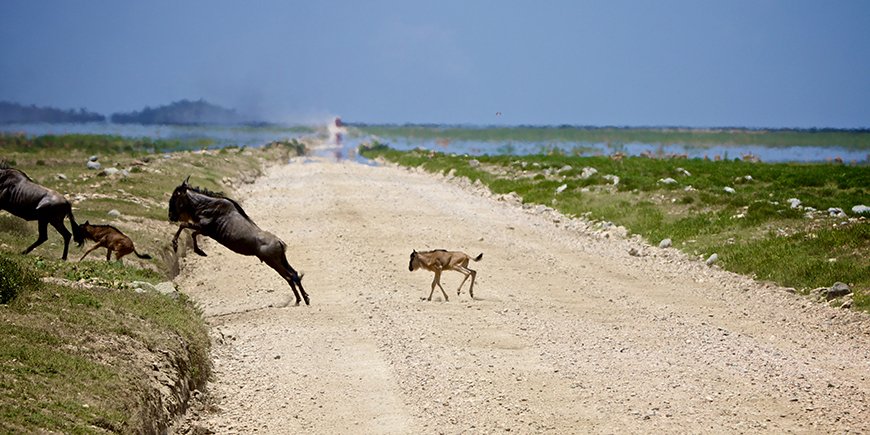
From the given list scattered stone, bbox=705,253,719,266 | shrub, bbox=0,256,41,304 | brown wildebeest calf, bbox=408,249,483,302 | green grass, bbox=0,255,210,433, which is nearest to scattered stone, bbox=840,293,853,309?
scattered stone, bbox=705,253,719,266

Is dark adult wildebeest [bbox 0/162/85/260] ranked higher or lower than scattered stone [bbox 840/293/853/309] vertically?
higher

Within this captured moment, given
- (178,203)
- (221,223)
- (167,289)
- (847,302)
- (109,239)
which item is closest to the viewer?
(167,289)

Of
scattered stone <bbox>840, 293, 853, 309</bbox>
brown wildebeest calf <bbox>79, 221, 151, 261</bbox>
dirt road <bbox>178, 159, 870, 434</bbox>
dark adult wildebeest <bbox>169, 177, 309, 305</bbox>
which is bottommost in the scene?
dirt road <bbox>178, 159, 870, 434</bbox>

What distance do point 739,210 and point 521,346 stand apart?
50.8ft

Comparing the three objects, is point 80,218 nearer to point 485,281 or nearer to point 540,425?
point 485,281

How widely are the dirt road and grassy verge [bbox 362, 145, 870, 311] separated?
92 cm

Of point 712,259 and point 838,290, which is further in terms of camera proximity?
point 712,259

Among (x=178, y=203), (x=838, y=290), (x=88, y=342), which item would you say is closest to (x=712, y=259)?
(x=838, y=290)

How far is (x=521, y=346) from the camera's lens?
15102mm

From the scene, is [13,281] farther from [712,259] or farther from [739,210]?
[739,210]

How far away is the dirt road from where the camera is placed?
11805mm

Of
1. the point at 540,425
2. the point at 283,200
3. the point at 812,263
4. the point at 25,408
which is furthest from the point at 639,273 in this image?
the point at 283,200

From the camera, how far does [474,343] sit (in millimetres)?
15281

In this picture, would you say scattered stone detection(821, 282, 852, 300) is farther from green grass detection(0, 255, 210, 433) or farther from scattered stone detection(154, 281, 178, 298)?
scattered stone detection(154, 281, 178, 298)
